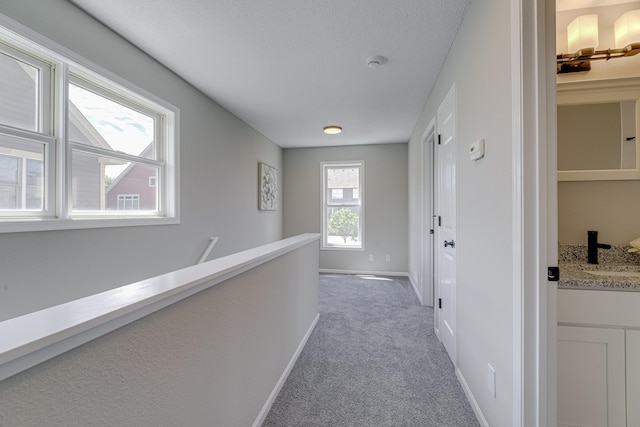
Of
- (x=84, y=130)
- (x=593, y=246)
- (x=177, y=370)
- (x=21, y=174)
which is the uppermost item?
(x=84, y=130)

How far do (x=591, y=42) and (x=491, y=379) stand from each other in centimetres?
192

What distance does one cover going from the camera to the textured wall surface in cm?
53

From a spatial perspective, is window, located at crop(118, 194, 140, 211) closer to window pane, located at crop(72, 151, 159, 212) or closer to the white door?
window pane, located at crop(72, 151, 159, 212)

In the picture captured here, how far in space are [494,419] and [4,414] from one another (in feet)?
5.86

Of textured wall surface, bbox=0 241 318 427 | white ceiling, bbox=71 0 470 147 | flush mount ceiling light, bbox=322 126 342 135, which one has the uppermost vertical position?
white ceiling, bbox=71 0 470 147

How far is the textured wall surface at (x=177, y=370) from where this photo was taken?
534 millimetres

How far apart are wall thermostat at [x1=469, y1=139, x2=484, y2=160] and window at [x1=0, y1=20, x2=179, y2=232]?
2.37m

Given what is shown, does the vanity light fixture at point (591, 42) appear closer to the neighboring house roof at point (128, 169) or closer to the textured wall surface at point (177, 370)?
the textured wall surface at point (177, 370)

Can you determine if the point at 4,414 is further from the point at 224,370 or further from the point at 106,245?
the point at 106,245

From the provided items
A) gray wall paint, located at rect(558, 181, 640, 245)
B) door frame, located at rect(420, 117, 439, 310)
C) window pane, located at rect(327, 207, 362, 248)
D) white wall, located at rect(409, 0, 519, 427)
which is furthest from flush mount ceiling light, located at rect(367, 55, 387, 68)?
window pane, located at rect(327, 207, 362, 248)

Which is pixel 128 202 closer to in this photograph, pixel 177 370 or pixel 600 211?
pixel 177 370

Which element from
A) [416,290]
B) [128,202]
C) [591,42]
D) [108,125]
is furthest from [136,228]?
[416,290]

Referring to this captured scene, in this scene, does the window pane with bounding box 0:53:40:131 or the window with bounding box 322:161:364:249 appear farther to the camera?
the window with bounding box 322:161:364:249

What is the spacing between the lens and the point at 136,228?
2141mm
